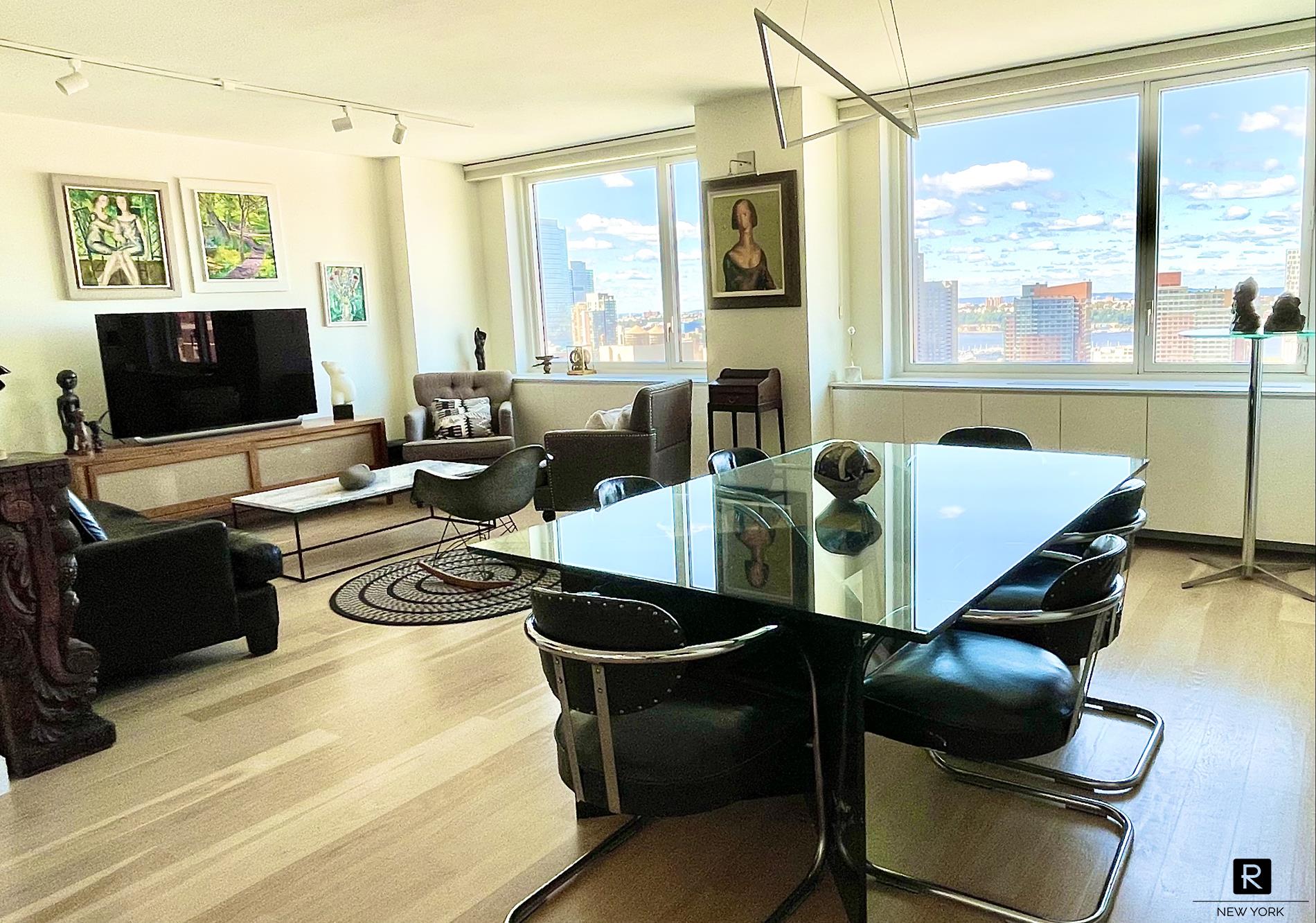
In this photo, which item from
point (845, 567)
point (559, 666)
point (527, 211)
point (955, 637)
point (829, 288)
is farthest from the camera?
point (527, 211)

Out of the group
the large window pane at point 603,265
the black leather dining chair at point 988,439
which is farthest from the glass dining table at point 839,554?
the large window pane at point 603,265

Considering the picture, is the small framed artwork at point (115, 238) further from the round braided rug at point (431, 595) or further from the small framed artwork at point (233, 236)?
the round braided rug at point (431, 595)

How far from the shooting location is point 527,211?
298 inches

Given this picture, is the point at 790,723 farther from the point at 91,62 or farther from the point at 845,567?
the point at 91,62

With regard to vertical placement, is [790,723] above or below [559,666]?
below

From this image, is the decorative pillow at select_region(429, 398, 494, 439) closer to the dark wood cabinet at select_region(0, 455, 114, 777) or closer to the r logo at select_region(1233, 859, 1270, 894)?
the dark wood cabinet at select_region(0, 455, 114, 777)

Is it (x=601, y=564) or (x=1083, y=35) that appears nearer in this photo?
(x=601, y=564)

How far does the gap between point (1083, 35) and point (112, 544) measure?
15.6 ft

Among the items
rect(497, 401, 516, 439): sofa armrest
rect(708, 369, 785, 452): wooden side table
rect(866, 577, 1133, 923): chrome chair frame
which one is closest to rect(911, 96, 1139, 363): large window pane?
rect(708, 369, 785, 452): wooden side table

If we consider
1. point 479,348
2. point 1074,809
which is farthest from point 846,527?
point 479,348

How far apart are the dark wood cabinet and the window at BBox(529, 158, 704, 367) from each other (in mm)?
4532

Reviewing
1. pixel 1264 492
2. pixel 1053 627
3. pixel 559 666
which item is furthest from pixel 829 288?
pixel 559 666

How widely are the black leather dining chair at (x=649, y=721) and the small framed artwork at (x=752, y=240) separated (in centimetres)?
379

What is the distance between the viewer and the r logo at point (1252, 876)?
2.03m
